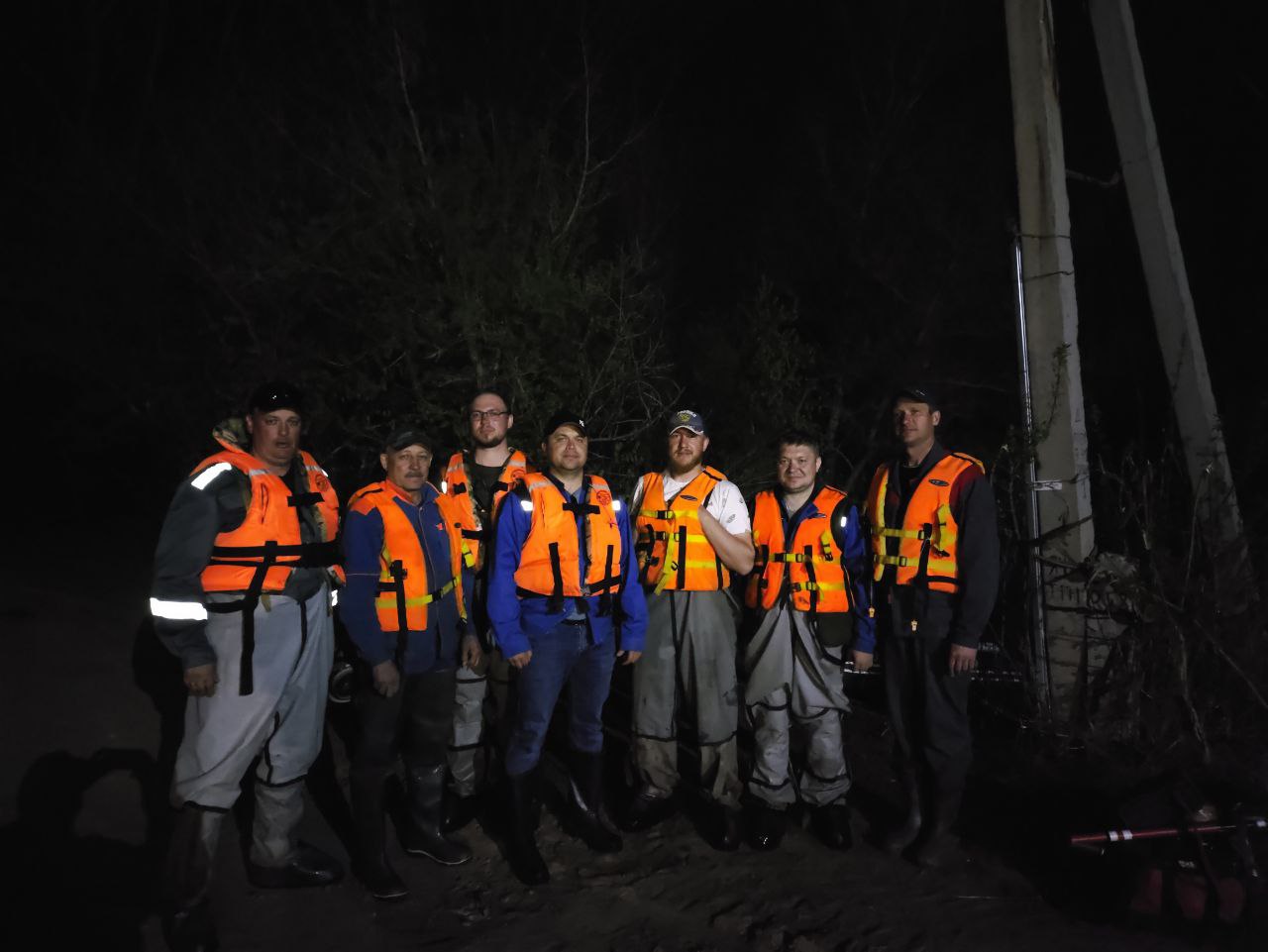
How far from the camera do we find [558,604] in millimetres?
4289

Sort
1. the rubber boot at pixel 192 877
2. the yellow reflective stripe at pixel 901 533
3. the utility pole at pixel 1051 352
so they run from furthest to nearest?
the utility pole at pixel 1051 352 → the yellow reflective stripe at pixel 901 533 → the rubber boot at pixel 192 877

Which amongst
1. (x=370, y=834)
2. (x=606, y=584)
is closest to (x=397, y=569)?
(x=606, y=584)

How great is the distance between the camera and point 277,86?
30.5 feet

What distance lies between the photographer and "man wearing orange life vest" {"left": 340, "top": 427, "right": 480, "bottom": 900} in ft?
13.3

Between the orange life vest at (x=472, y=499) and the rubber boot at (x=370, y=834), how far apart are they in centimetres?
124

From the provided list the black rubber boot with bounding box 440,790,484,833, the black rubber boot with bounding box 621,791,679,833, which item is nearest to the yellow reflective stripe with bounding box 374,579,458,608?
the black rubber boot with bounding box 440,790,484,833


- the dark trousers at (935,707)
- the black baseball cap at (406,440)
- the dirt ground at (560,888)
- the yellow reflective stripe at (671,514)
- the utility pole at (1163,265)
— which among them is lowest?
the dirt ground at (560,888)

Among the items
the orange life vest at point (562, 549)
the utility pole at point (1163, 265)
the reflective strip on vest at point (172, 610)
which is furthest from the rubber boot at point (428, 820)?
the utility pole at point (1163, 265)

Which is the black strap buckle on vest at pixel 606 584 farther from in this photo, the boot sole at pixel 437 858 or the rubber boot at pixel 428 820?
the boot sole at pixel 437 858

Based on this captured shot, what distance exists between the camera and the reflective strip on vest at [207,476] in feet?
12.3

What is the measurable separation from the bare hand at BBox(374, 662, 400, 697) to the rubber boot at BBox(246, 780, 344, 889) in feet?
2.08

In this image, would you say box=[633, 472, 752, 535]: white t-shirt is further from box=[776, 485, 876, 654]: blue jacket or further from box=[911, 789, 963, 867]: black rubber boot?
box=[911, 789, 963, 867]: black rubber boot

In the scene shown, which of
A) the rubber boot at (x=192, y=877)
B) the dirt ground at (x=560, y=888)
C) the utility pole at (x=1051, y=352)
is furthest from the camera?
the utility pole at (x=1051, y=352)

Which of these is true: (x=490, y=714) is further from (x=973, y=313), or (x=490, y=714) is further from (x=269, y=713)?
(x=973, y=313)
